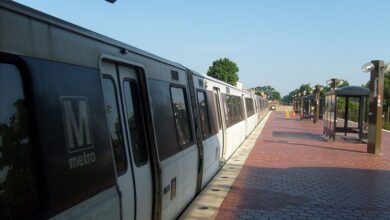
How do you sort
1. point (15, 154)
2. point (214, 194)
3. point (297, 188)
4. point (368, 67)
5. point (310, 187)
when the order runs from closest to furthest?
1. point (15, 154)
2. point (214, 194)
3. point (297, 188)
4. point (310, 187)
5. point (368, 67)

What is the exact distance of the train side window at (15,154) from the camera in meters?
2.63

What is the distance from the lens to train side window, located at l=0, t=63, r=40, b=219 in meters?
2.63

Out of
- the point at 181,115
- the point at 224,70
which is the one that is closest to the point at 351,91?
the point at 181,115

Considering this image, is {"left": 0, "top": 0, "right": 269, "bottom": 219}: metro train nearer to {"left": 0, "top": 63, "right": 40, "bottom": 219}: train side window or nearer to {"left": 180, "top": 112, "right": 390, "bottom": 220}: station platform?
{"left": 0, "top": 63, "right": 40, "bottom": 219}: train side window

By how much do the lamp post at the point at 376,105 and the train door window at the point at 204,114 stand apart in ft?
26.8

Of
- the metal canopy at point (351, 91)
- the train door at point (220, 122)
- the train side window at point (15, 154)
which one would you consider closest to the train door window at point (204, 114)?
the train door at point (220, 122)

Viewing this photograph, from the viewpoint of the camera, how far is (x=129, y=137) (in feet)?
15.2

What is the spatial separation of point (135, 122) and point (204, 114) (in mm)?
4795

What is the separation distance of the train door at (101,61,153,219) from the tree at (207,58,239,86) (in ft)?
271

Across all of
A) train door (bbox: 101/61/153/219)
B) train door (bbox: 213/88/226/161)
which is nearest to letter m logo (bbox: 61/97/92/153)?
train door (bbox: 101/61/153/219)

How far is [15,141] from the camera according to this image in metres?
2.72

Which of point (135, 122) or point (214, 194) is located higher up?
point (135, 122)

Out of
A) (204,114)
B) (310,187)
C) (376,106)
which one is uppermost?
(204,114)

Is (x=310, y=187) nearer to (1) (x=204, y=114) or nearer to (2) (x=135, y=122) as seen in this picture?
(1) (x=204, y=114)
